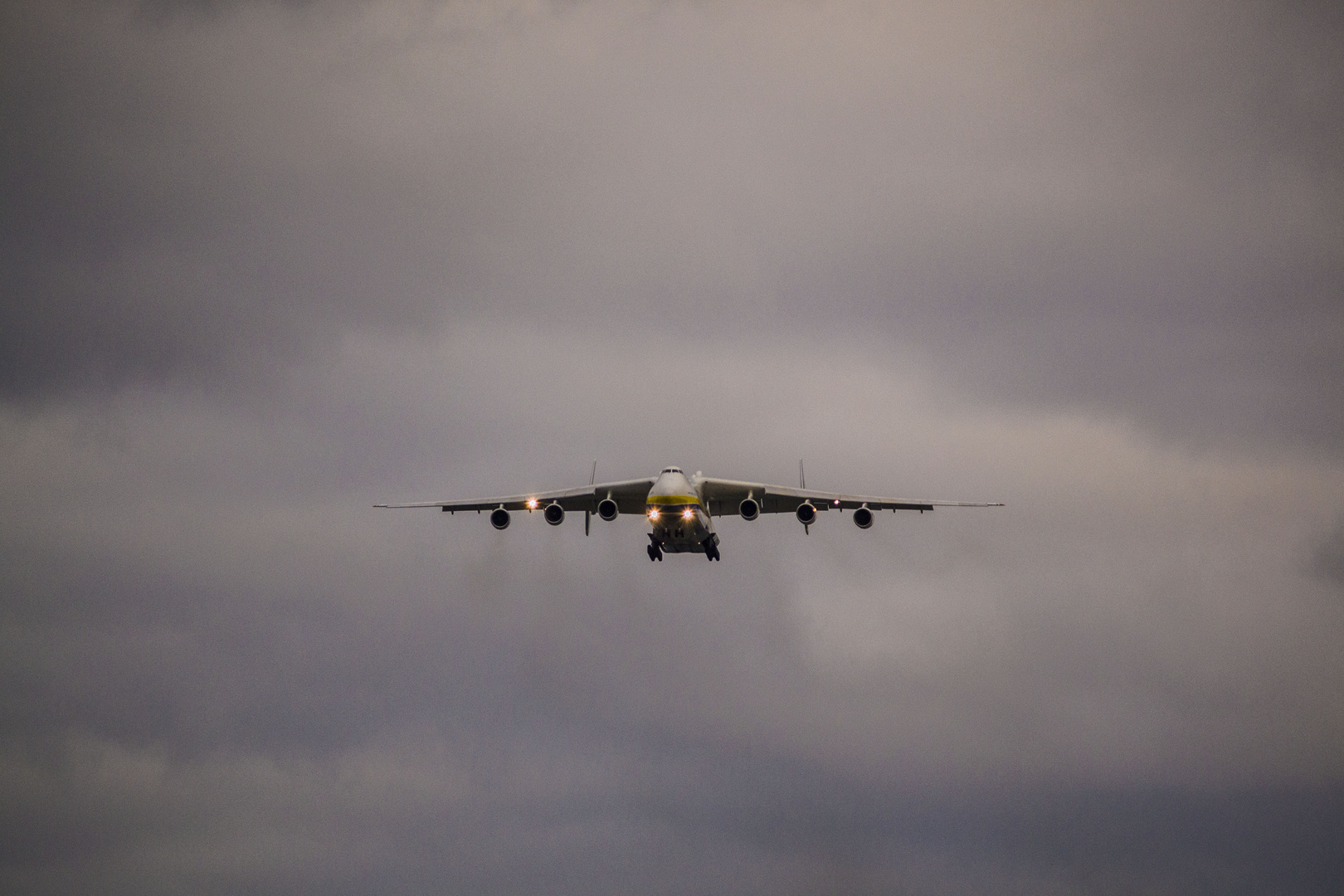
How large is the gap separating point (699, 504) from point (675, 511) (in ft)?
4.72

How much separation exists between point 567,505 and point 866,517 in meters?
14.3

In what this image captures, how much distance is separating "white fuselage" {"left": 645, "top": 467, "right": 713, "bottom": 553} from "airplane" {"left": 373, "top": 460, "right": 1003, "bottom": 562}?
2.0 inches

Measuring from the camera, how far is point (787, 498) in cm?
7369

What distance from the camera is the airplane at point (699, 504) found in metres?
69.9

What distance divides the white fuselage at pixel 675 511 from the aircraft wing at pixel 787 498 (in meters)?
3.54

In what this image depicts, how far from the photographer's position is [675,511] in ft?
221

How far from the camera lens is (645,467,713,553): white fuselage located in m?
67.3

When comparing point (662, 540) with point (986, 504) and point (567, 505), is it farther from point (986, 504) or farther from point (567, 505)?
point (986, 504)

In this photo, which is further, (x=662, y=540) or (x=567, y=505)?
(x=567, y=505)

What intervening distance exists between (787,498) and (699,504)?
6.87m

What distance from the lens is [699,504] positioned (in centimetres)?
6831

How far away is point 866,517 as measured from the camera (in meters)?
71.9

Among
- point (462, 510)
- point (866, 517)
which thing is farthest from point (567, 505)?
point (866, 517)

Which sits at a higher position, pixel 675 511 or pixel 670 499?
pixel 670 499
